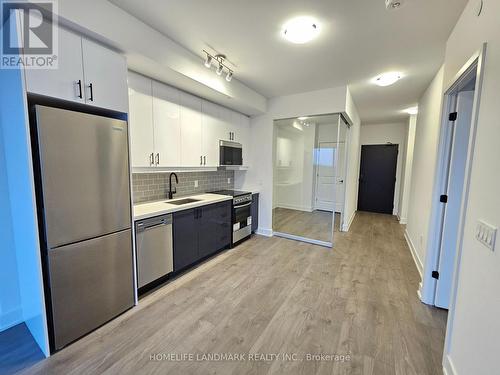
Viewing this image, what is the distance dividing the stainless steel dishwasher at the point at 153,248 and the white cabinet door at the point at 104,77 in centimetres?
115

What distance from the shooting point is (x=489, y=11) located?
1.31m

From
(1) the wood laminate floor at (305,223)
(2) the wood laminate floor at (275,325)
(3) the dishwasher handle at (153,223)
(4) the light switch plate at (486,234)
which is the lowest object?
(2) the wood laminate floor at (275,325)

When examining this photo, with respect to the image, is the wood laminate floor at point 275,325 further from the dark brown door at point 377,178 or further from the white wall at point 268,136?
the dark brown door at point 377,178

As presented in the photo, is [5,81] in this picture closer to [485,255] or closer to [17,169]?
[17,169]

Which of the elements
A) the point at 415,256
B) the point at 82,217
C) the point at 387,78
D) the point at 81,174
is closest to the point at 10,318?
the point at 82,217

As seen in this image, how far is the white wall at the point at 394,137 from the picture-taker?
6.12m

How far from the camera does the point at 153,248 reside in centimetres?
237

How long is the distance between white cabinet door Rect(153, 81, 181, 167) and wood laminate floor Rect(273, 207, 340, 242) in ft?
7.96

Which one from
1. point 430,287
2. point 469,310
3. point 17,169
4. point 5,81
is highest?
point 5,81

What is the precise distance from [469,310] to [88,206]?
2708 millimetres

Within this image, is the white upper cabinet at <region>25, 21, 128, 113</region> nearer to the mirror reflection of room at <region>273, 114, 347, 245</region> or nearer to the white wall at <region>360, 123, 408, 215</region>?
the mirror reflection of room at <region>273, 114, 347, 245</region>

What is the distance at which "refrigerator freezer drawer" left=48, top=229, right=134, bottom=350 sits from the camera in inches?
63.6

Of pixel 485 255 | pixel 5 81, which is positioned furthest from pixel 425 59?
pixel 5 81

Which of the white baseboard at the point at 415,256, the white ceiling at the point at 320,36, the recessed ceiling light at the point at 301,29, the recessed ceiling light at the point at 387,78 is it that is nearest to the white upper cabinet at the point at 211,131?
the white ceiling at the point at 320,36
